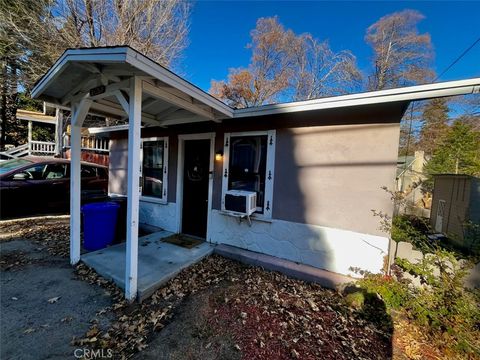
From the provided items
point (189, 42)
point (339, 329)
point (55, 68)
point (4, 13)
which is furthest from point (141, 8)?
point (339, 329)

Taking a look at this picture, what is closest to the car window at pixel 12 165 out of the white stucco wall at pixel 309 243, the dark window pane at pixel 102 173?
the dark window pane at pixel 102 173

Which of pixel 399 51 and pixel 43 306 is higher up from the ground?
pixel 399 51

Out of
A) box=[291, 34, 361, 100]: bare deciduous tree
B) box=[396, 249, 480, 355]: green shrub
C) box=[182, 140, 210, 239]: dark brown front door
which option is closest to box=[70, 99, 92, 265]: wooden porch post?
box=[182, 140, 210, 239]: dark brown front door

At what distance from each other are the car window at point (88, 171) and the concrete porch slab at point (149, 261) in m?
3.91

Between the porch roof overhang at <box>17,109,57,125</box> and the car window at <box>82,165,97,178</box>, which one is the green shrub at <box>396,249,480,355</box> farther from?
the porch roof overhang at <box>17,109,57,125</box>

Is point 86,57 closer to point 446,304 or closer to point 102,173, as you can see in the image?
point 446,304

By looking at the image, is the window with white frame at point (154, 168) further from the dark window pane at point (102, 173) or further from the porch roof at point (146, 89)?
the dark window pane at point (102, 173)

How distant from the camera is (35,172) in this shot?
232 inches

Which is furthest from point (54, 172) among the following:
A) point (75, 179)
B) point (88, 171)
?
point (75, 179)

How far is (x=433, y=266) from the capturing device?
253 cm

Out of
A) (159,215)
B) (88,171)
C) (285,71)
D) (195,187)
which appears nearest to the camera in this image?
(195,187)

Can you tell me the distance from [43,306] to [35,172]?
4998 millimetres

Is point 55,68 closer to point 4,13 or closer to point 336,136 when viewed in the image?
point 336,136

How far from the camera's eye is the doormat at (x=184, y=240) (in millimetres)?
4262
